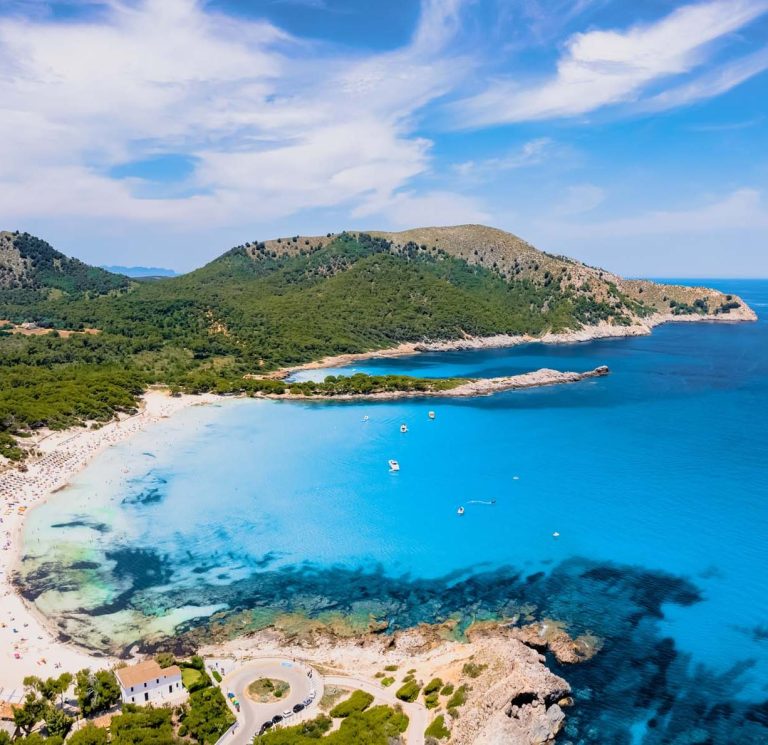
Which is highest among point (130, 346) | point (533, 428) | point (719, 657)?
point (130, 346)

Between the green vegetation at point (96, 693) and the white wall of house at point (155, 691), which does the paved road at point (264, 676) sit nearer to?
the white wall of house at point (155, 691)

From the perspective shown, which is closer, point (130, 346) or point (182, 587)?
point (182, 587)

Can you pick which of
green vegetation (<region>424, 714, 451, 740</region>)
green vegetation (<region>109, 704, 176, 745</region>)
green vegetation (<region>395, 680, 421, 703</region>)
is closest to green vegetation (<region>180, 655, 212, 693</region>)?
green vegetation (<region>109, 704, 176, 745</region>)

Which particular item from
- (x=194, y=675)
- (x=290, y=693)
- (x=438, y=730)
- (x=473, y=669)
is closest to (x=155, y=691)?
(x=194, y=675)

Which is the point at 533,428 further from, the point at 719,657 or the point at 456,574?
the point at 719,657

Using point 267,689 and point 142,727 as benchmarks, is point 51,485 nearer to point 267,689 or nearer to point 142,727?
point 142,727

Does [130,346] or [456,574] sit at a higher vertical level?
[130,346]

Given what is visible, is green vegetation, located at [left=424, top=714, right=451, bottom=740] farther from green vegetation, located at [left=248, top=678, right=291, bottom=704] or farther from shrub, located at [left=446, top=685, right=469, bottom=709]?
green vegetation, located at [left=248, top=678, right=291, bottom=704]

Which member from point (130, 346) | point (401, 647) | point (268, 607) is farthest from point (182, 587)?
point (130, 346)
